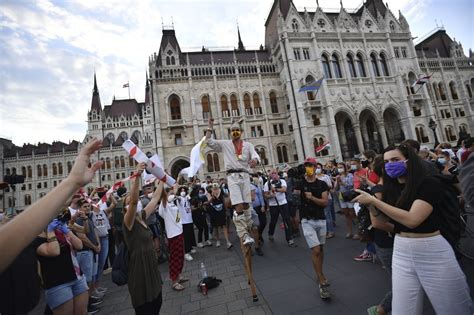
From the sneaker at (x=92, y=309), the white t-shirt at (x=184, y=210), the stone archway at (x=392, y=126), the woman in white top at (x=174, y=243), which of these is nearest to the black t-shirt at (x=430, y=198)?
the woman in white top at (x=174, y=243)

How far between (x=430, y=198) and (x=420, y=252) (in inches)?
19.2

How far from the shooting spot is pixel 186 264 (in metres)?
6.88

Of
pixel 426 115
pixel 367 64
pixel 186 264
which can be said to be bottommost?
pixel 186 264

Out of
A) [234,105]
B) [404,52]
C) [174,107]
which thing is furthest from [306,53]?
[174,107]

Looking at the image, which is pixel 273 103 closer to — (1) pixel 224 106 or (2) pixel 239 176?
(1) pixel 224 106

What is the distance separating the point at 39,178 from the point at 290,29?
193 ft

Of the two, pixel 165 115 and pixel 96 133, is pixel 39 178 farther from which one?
pixel 165 115

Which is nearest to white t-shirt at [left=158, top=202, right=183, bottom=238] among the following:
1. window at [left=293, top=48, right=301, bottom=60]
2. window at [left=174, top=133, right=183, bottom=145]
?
window at [left=174, top=133, right=183, bottom=145]

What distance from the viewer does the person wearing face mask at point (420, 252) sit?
Result: 1.94 meters

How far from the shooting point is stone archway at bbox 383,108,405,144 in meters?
33.5

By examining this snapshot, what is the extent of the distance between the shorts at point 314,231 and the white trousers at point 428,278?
1819 millimetres

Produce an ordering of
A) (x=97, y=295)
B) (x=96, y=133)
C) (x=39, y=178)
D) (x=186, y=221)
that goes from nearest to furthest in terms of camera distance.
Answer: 1. (x=97, y=295)
2. (x=186, y=221)
3. (x=39, y=178)
4. (x=96, y=133)

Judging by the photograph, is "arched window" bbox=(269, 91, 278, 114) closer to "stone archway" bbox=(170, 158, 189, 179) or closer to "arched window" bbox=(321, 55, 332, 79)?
"arched window" bbox=(321, 55, 332, 79)

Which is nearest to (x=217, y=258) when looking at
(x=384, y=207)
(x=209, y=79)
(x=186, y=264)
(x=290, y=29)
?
(x=186, y=264)
